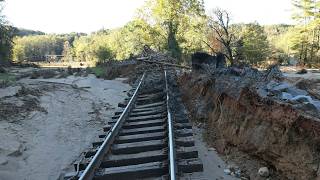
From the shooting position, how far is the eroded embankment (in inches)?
213

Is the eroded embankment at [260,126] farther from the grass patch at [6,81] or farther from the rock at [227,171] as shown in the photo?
the grass patch at [6,81]

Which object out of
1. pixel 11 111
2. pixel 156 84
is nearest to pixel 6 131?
pixel 11 111

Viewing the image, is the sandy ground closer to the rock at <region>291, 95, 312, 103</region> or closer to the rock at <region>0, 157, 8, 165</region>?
the rock at <region>0, 157, 8, 165</region>

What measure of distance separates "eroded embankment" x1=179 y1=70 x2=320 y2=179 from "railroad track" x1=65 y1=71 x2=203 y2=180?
0.96 metres

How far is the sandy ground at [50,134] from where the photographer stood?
7.75 metres

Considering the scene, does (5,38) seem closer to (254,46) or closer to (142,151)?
(254,46)

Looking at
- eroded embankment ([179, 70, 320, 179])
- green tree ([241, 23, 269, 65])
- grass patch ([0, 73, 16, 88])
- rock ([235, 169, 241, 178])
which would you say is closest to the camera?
eroded embankment ([179, 70, 320, 179])

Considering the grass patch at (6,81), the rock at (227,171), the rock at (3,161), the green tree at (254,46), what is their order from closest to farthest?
the rock at (227,171) → the rock at (3,161) → the grass patch at (6,81) → the green tree at (254,46)

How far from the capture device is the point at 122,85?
21672 millimetres

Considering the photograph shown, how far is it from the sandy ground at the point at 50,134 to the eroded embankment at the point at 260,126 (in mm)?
3103

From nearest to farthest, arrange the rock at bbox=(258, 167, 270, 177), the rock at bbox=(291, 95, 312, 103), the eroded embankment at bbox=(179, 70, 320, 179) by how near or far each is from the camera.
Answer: the eroded embankment at bbox=(179, 70, 320, 179) → the rock at bbox=(258, 167, 270, 177) → the rock at bbox=(291, 95, 312, 103)

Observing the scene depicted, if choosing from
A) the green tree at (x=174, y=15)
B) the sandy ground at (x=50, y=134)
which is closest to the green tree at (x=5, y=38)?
the green tree at (x=174, y=15)

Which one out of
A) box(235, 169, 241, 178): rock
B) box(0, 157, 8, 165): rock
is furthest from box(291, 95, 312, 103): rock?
box(0, 157, 8, 165): rock

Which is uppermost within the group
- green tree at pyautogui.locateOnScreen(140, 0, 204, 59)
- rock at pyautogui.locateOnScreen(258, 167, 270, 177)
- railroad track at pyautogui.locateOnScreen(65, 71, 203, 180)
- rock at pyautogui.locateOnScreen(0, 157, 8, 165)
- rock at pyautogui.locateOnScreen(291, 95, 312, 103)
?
green tree at pyautogui.locateOnScreen(140, 0, 204, 59)
